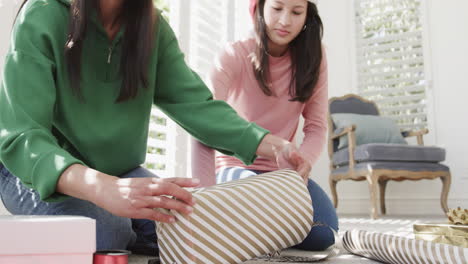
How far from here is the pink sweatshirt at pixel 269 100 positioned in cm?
150

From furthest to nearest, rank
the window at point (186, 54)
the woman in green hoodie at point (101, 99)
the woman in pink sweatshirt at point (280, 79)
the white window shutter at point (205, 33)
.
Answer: the white window shutter at point (205, 33), the window at point (186, 54), the woman in pink sweatshirt at point (280, 79), the woman in green hoodie at point (101, 99)

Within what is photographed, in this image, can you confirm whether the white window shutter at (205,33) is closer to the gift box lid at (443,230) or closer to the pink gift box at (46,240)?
the gift box lid at (443,230)

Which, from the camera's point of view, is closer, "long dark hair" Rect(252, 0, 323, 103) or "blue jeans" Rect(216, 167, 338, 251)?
"blue jeans" Rect(216, 167, 338, 251)

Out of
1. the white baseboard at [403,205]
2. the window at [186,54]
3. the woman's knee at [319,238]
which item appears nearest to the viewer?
the woman's knee at [319,238]

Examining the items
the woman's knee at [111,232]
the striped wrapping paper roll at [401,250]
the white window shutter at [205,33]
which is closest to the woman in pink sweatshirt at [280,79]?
the striped wrapping paper roll at [401,250]

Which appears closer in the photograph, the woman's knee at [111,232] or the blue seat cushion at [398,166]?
the woman's knee at [111,232]

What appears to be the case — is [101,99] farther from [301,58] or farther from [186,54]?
[186,54]

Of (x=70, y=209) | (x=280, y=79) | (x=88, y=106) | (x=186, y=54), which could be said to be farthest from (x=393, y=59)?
(x=70, y=209)

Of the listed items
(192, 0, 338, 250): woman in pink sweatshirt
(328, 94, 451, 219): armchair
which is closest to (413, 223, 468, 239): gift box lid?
(192, 0, 338, 250): woman in pink sweatshirt

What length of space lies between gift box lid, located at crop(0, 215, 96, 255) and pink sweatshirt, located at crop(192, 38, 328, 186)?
3.02ft

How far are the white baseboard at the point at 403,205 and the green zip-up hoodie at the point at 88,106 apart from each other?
10.8ft

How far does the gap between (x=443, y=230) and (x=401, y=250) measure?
152mm

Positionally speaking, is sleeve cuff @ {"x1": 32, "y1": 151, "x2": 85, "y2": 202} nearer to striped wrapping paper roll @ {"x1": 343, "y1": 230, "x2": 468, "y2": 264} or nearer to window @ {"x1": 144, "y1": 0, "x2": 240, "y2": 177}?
striped wrapping paper roll @ {"x1": 343, "y1": 230, "x2": 468, "y2": 264}

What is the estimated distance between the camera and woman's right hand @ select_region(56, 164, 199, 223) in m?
0.64
